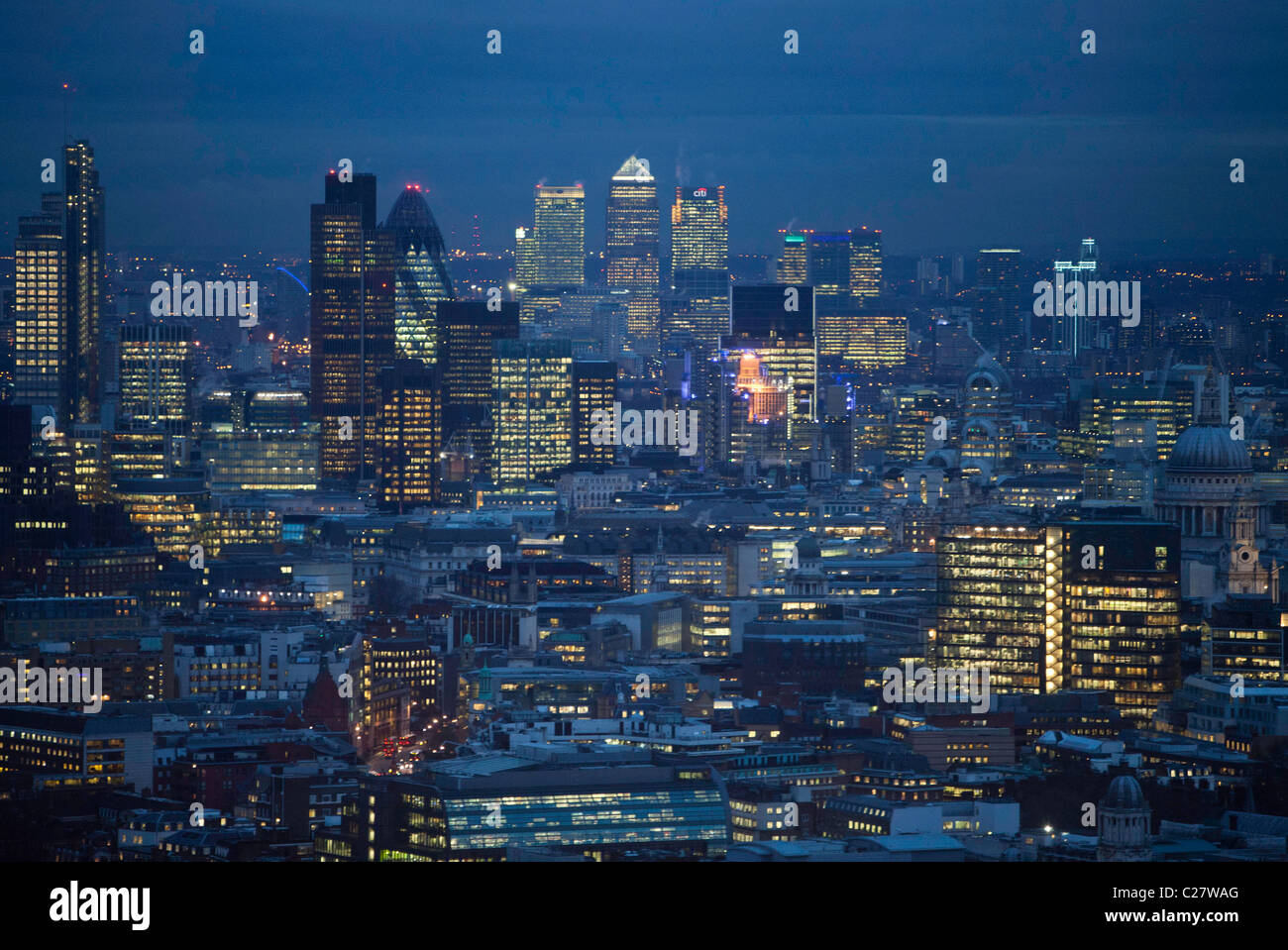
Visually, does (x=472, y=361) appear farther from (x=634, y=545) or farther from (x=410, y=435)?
(x=634, y=545)

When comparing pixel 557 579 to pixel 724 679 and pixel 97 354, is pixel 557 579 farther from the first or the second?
pixel 97 354

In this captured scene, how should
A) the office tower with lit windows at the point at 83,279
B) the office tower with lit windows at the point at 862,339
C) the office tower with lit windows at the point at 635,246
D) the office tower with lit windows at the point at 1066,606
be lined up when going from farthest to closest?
the office tower with lit windows at the point at 635,246 < the office tower with lit windows at the point at 862,339 < the office tower with lit windows at the point at 83,279 < the office tower with lit windows at the point at 1066,606

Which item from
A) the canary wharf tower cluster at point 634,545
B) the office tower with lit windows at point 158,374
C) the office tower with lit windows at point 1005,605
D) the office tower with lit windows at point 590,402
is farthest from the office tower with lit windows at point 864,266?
the office tower with lit windows at point 1005,605

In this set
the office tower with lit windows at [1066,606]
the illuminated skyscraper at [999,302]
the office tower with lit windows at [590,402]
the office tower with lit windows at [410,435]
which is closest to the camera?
the office tower with lit windows at [1066,606]

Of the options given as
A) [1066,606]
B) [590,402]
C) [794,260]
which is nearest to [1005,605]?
[1066,606]

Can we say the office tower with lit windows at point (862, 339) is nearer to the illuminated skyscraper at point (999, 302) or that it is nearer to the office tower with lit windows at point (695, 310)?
the office tower with lit windows at point (695, 310)

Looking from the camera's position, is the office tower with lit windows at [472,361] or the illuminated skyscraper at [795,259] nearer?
the office tower with lit windows at [472,361]
